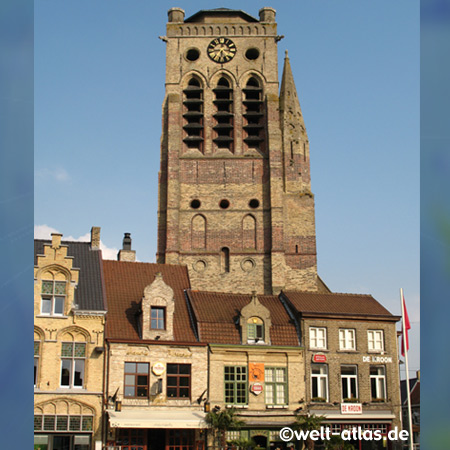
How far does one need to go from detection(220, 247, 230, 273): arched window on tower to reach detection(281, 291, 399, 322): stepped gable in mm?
12419

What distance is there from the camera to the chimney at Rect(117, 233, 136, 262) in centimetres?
4250

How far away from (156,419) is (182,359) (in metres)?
2.90

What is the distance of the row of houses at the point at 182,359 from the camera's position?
28.2 metres

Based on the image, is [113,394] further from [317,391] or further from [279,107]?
[279,107]

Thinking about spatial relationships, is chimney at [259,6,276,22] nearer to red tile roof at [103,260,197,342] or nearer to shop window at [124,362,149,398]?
red tile roof at [103,260,197,342]

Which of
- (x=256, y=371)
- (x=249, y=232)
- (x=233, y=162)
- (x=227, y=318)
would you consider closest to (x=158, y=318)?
(x=227, y=318)

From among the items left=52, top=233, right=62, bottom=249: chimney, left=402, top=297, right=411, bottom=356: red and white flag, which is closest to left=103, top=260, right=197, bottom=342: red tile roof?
left=52, top=233, right=62, bottom=249: chimney

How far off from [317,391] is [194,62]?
2847cm

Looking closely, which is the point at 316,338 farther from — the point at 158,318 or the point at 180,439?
the point at 180,439

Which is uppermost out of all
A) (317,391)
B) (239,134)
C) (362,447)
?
(239,134)

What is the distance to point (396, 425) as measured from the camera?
3183 cm

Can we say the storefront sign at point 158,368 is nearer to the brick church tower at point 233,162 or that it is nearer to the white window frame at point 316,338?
the white window frame at point 316,338
